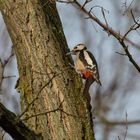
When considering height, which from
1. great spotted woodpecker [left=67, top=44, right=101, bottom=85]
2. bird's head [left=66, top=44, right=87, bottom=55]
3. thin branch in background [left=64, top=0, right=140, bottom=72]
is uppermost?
bird's head [left=66, top=44, right=87, bottom=55]

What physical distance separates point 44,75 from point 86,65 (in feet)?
1.54

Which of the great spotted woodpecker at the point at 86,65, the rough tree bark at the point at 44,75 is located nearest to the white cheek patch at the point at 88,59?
the great spotted woodpecker at the point at 86,65

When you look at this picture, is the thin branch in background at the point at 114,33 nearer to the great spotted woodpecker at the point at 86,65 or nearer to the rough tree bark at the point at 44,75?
the rough tree bark at the point at 44,75

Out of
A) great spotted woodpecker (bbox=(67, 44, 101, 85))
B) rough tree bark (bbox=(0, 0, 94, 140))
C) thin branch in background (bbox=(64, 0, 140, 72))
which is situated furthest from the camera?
great spotted woodpecker (bbox=(67, 44, 101, 85))

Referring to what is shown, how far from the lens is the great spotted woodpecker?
4746 millimetres

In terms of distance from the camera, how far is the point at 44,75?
4527 millimetres

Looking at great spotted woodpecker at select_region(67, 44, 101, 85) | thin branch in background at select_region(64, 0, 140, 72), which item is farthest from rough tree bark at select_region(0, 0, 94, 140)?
thin branch in background at select_region(64, 0, 140, 72)

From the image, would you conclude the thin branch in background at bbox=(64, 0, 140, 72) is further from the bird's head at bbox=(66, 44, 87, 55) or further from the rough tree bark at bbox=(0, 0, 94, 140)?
the bird's head at bbox=(66, 44, 87, 55)

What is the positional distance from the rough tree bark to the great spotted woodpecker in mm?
114

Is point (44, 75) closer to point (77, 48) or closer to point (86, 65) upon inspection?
point (86, 65)

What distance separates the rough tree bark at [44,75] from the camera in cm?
443

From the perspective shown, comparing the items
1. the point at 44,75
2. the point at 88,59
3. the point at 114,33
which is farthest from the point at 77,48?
the point at 114,33

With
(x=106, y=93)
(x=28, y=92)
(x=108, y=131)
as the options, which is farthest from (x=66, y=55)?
(x=106, y=93)

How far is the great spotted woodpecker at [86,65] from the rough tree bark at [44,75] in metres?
0.11
